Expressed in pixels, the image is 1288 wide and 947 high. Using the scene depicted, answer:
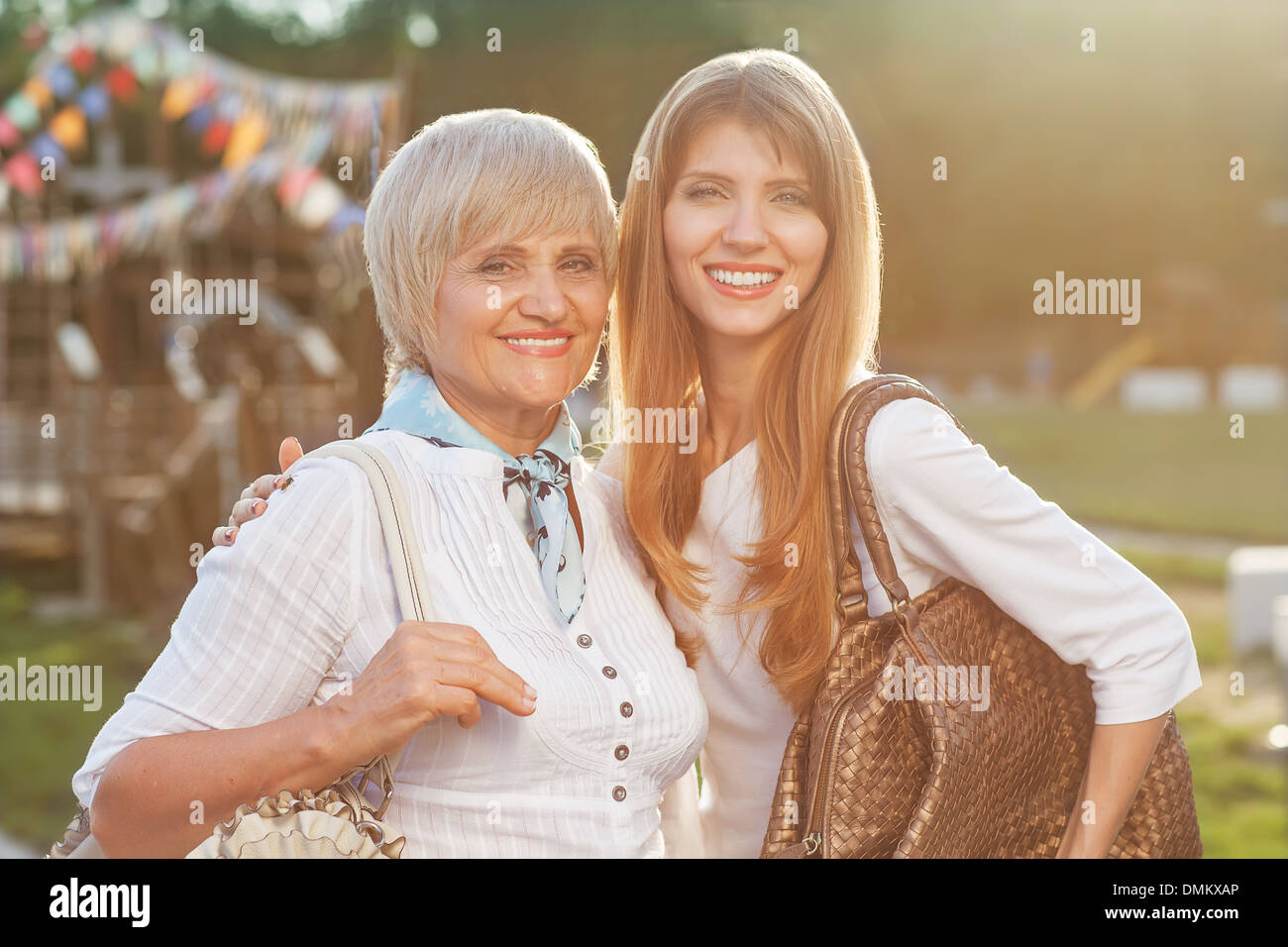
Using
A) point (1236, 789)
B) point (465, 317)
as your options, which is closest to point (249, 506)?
point (465, 317)

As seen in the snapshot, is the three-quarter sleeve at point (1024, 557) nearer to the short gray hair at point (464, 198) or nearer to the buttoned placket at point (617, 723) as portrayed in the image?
the buttoned placket at point (617, 723)

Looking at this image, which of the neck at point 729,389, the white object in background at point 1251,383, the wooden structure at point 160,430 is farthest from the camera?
the white object in background at point 1251,383

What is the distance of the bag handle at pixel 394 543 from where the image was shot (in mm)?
2076

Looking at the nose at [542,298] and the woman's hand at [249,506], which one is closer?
the woman's hand at [249,506]

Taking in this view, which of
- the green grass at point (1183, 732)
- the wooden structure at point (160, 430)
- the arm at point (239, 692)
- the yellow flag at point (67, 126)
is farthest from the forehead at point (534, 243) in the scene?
the yellow flag at point (67, 126)

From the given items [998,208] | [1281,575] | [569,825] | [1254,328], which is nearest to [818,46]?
[1281,575]

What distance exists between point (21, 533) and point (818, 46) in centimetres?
888

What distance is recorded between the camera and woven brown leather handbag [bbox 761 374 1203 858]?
2.23 metres

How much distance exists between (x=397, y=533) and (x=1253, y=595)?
7646 mm

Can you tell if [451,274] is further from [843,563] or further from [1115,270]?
[1115,270]

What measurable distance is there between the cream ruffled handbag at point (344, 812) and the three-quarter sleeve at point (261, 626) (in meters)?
0.05

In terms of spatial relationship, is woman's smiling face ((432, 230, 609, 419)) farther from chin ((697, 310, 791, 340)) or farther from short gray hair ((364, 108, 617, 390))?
chin ((697, 310, 791, 340))

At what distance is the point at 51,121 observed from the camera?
1033cm

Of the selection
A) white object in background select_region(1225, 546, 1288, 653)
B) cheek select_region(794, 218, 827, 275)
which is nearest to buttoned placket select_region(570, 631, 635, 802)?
cheek select_region(794, 218, 827, 275)
